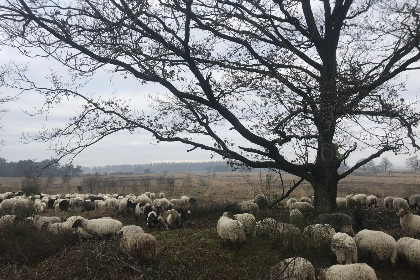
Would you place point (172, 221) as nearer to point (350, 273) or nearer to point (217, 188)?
point (350, 273)

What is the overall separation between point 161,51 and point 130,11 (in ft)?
7.02

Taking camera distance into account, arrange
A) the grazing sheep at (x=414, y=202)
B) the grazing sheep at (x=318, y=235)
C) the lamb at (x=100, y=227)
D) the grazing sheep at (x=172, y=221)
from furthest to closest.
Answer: the grazing sheep at (x=414, y=202) < the grazing sheep at (x=172, y=221) < the lamb at (x=100, y=227) < the grazing sheep at (x=318, y=235)

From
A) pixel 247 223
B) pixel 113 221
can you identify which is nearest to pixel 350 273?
pixel 247 223

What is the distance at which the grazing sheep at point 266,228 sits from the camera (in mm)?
9147

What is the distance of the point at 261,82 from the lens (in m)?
10.7

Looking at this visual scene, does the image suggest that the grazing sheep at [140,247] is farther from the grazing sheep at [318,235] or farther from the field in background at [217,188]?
the field in background at [217,188]

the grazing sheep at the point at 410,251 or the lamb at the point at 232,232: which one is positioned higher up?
the lamb at the point at 232,232

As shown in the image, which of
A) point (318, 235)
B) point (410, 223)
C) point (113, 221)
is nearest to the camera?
point (318, 235)

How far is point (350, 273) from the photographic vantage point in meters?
6.88

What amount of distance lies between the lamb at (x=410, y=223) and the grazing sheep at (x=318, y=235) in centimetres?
332

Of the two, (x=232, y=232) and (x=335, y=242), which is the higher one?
(x=232, y=232)

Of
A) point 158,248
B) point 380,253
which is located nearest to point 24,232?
point 158,248

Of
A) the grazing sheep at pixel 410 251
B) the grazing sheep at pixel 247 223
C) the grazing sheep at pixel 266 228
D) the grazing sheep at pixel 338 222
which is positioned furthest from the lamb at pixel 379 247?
the grazing sheep at pixel 247 223

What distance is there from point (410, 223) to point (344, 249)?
157 inches
